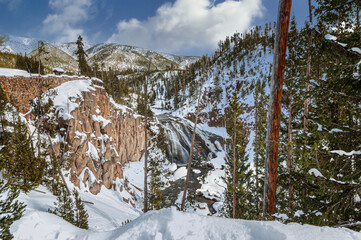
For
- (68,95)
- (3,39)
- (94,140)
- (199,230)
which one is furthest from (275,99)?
(68,95)

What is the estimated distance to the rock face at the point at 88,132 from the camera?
1733cm

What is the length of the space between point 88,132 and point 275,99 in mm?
21701

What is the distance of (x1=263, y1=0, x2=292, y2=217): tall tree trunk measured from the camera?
4.27 metres

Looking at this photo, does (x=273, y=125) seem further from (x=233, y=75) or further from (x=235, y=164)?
(x=233, y=75)

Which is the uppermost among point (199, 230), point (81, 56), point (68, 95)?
point (81, 56)

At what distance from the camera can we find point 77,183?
17.3 meters

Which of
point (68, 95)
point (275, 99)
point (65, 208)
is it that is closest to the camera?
point (275, 99)

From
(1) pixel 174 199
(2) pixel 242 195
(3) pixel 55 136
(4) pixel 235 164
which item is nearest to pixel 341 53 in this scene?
(4) pixel 235 164

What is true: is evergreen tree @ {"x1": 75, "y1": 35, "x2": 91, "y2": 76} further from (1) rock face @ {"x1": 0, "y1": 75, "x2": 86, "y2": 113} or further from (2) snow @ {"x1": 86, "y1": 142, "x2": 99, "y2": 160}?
(2) snow @ {"x1": 86, "y1": 142, "x2": 99, "y2": 160}

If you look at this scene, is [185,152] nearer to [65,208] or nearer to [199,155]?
[199,155]

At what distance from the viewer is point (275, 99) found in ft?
14.9

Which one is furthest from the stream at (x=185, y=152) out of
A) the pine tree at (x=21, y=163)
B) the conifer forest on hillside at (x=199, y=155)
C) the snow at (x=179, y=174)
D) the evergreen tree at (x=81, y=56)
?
the evergreen tree at (x=81, y=56)

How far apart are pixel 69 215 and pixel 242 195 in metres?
11.3

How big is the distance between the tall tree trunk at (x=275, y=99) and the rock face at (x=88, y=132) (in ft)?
54.6
